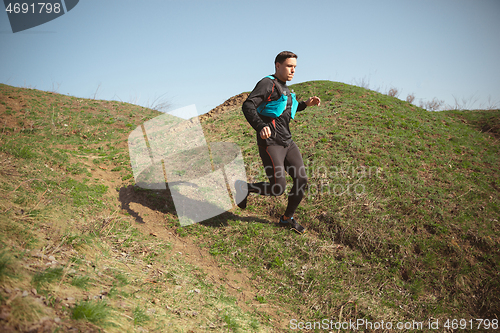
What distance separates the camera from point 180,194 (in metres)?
5.11

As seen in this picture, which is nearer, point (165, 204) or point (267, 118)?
point (267, 118)

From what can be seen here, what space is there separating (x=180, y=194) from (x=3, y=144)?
10.6 feet

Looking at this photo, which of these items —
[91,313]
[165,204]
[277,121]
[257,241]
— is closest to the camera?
[91,313]

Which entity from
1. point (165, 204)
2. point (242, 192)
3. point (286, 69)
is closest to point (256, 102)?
point (286, 69)

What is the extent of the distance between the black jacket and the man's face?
88 millimetres

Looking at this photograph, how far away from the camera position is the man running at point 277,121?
349cm

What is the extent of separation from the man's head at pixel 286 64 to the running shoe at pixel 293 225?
218 cm

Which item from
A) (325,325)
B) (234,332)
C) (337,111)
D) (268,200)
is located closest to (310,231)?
(268,200)

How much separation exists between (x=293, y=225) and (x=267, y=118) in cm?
177

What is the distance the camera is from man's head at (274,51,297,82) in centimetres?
360

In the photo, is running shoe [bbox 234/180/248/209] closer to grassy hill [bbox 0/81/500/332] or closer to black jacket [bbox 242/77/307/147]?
grassy hill [bbox 0/81/500/332]

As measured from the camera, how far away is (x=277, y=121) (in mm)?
3756

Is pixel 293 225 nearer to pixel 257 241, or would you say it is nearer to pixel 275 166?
pixel 257 241

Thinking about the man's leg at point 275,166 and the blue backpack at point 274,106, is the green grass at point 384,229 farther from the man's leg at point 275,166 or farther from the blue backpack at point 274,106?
the blue backpack at point 274,106
